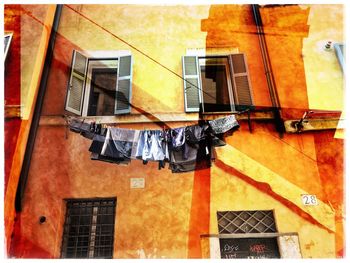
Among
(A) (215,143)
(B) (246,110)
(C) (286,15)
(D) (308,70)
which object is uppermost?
(C) (286,15)

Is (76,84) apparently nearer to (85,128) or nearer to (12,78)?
(12,78)

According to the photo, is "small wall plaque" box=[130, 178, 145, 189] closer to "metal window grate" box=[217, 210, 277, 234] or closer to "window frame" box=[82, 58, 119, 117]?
"metal window grate" box=[217, 210, 277, 234]

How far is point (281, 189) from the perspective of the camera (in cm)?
552

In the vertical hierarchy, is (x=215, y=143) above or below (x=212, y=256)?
above

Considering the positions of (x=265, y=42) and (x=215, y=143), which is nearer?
(x=215, y=143)

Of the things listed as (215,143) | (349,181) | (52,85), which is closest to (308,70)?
(349,181)

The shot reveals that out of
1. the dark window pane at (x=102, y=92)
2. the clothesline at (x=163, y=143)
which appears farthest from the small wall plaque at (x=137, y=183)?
the dark window pane at (x=102, y=92)

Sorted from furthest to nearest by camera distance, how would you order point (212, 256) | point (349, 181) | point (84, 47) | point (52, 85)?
point (84, 47)
point (52, 85)
point (349, 181)
point (212, 256)

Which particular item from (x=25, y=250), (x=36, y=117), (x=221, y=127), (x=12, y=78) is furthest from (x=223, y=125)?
(x=12, y=78)

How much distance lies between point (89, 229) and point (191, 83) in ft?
11.9

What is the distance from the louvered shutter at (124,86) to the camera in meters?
6.17

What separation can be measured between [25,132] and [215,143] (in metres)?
3.65

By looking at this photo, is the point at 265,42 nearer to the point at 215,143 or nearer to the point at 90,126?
the point at 215,143

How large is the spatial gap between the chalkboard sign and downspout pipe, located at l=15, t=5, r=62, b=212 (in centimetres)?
378
